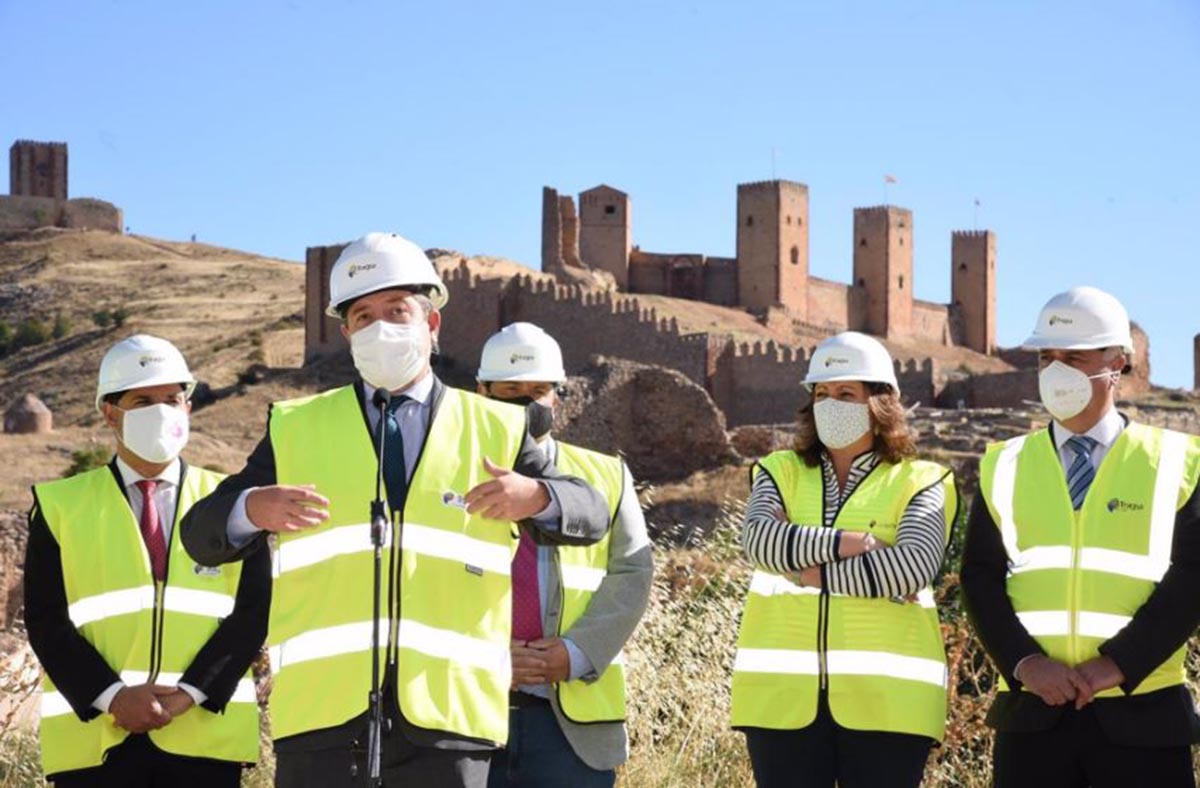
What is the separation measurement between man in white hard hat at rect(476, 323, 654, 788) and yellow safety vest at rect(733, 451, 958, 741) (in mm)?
427

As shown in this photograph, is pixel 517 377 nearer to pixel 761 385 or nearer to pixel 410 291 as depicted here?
pixel 410 291

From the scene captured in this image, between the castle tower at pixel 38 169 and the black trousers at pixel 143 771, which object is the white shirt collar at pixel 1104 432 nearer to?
the black trousers at pixel 143 771

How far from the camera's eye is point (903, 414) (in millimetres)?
6902

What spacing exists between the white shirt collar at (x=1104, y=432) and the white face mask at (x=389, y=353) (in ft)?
7.46

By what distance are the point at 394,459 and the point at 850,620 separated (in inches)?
71.8

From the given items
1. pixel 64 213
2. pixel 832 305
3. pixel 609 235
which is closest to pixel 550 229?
pixel 609 235

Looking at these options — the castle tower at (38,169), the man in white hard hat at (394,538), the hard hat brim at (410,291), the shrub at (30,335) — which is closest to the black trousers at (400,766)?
the man in white hard hat at (394,538)

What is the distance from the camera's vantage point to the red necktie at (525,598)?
245 inches

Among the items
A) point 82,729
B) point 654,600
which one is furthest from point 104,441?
point 82,729

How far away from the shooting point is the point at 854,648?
6.35 meters

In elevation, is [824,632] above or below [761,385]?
below

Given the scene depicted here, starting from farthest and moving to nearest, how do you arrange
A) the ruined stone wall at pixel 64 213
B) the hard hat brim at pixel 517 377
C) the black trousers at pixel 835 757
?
the ruined stone wall at pixel 64 213, the hard hat brim at pixel 517 377, the black trousers at pixel 835 757

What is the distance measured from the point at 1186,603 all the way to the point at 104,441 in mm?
32166

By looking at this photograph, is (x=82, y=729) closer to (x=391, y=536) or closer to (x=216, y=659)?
(x=216, y=659)
